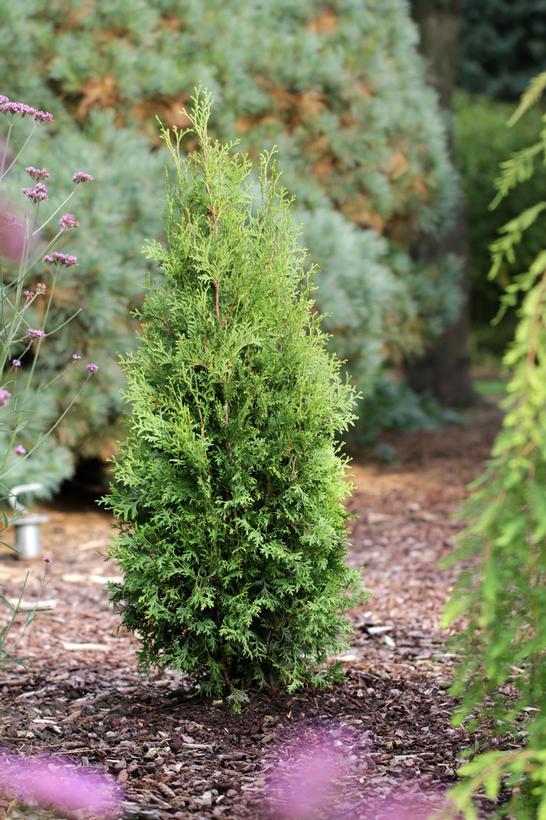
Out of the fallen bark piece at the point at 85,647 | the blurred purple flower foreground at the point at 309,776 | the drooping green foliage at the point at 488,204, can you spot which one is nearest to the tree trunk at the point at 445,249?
the drooping green foliage at the point at 488,204

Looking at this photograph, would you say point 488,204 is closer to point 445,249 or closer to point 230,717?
point 445,249

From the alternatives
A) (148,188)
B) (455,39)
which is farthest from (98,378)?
(455,39)

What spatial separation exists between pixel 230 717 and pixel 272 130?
16.2ft

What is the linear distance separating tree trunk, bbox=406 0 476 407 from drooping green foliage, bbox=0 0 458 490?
1821 mm

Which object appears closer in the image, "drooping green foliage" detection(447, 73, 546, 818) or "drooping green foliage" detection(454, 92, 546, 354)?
"drooping green foliage" detection(447, 73, 546, 818)

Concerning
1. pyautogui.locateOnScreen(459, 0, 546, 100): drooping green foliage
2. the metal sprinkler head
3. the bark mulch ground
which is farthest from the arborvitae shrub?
pyautogui.locateOnScreen(459, 0, 546, 100): drooping green foliage

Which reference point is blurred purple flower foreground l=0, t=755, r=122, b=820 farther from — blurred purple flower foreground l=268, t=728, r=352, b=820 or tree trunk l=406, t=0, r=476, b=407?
tree trunk l=406, t=0, r=476, b=407

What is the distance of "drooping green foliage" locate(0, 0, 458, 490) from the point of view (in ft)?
20.0

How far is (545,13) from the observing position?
2386 centimetres

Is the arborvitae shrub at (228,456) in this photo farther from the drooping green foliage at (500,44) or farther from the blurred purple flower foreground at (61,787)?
the drooping green foliage at (500,44)

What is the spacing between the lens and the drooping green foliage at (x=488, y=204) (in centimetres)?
1548

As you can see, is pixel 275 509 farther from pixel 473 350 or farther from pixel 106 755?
pixel 473 350

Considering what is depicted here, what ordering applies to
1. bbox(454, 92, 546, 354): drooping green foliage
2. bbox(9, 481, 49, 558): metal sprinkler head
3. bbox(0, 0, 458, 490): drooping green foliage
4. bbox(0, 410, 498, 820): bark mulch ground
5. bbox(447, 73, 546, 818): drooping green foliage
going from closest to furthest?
1. bbox(447, 73, 546, 818): drooping green foliage
2. bbox(0, 410, 498, 820): bark mulch ground
3. bbox(9, 481, 49, 558): metal sprinkler head
4. bbox(0, 0, 458, 490): drooping green foliage
5. bbox(454, 92, 546, 354): drooping green foliage

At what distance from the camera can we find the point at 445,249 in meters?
10.4
